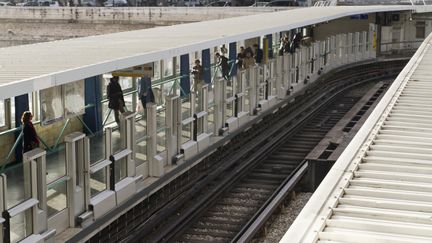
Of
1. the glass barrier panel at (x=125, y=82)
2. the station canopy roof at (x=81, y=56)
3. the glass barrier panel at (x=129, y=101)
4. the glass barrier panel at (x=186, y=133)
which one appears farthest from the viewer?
the glass barrier panel at (x=186, y=133)

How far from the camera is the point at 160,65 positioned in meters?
14.7

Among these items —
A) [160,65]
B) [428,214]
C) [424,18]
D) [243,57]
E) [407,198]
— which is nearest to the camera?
[428,214]

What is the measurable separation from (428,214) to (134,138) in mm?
5557

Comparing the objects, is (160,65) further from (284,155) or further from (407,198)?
(407,198)

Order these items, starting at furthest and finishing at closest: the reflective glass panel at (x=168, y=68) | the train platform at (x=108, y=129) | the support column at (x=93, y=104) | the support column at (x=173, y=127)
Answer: the reflective glass panel at (x=168, y=68), the support column at (x=173, y=127), the support column at (x=93, y=104), the train platform at (x=108, y=129)

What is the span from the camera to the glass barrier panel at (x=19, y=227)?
27.1 feet

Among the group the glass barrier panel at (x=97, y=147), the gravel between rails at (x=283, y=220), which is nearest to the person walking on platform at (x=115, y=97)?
the glass barrier panel at (x=97, y=147)

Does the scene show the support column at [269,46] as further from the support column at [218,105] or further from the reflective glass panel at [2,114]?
the reflective glass panel at [2,114]

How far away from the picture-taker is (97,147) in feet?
34.6

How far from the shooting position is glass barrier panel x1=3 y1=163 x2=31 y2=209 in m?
8.35

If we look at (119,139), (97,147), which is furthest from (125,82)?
(97,147)

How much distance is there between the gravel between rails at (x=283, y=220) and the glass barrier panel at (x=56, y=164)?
362 cm

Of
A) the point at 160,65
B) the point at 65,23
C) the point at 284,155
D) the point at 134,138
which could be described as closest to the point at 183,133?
the point at 160,65

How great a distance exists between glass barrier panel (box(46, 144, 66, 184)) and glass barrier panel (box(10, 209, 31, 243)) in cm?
77
